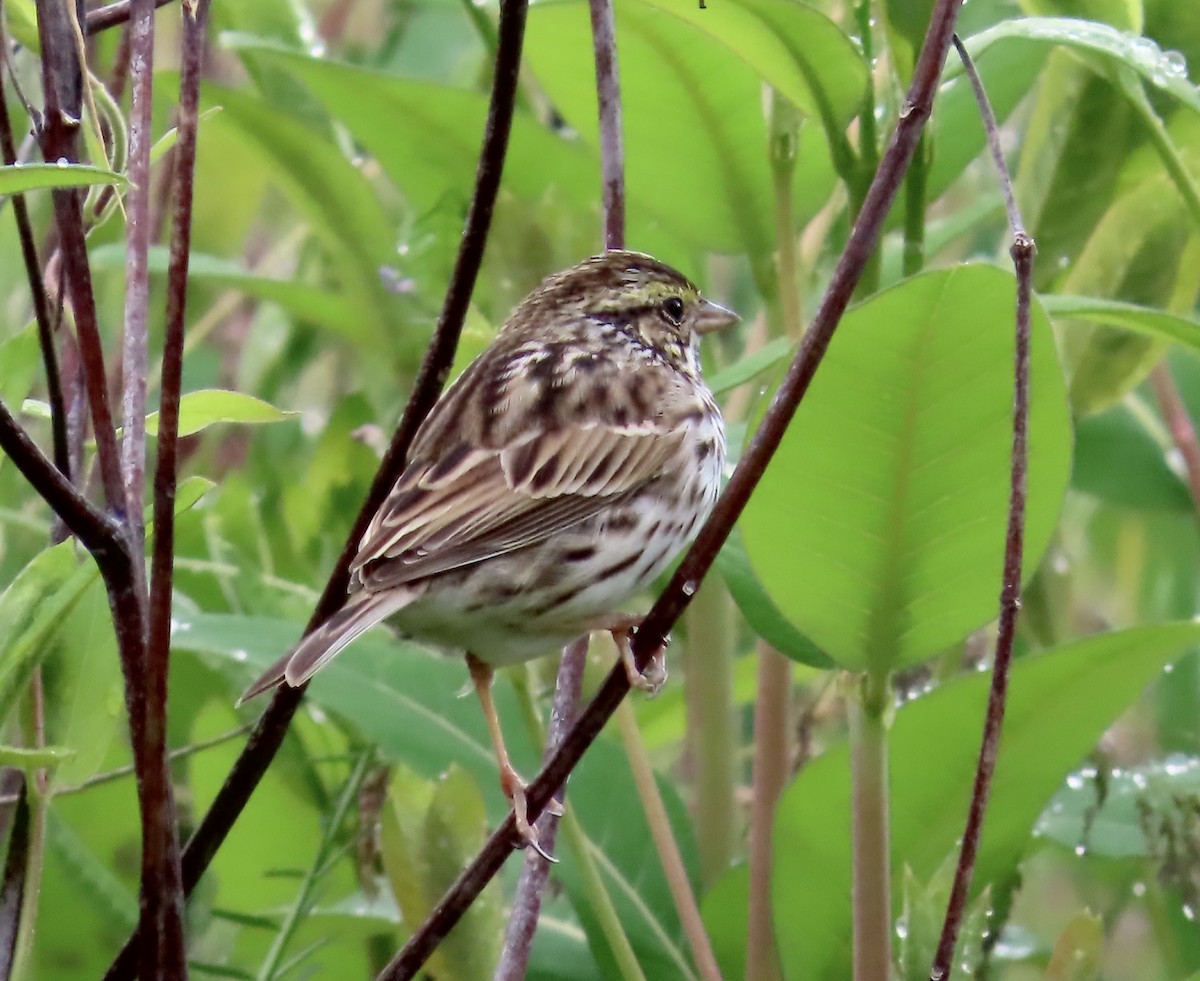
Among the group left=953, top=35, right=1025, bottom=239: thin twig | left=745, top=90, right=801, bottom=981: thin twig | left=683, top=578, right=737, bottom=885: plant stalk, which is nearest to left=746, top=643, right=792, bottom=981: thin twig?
left=745, top=90, right=801, bottom=981: thin twig

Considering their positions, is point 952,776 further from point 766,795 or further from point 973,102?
point 973,102

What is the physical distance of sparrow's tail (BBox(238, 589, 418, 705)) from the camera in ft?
4.94

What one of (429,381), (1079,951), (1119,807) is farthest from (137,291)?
(1119,807)

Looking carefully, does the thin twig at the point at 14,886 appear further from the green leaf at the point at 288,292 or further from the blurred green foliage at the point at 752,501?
the green leaf at the point at 288,292

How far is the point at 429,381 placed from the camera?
1519 millimetres

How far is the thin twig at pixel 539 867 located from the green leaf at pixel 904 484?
9.1 inches

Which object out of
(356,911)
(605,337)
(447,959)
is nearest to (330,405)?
(605,337)

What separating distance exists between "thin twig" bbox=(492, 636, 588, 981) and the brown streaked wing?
171 mm

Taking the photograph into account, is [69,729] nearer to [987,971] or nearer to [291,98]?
[987,971]

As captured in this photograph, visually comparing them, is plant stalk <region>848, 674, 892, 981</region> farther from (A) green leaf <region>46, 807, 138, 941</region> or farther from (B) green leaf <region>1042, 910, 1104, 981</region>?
(A) green leaf <region>46, 807, 138, 941</region>

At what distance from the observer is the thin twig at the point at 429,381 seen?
1374mm

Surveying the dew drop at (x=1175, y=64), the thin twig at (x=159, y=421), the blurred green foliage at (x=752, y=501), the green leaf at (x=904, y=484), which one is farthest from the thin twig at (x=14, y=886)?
the dew drop at (x=1175, y=64)

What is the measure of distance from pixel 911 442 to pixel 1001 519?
0.11 m

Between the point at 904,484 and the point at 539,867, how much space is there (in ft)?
1.58
